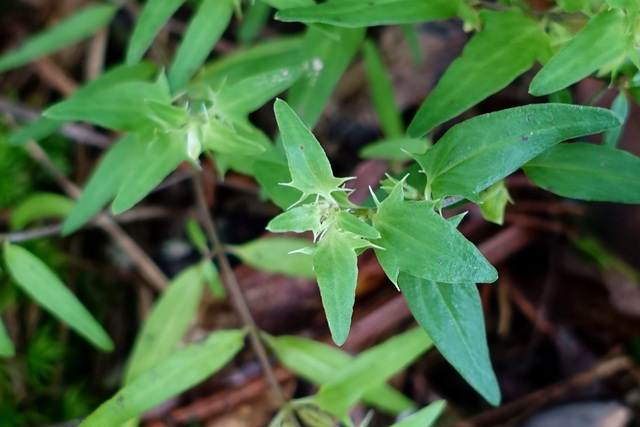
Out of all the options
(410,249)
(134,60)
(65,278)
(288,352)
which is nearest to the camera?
(410,249)

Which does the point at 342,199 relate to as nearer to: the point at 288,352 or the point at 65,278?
the point at 288,352

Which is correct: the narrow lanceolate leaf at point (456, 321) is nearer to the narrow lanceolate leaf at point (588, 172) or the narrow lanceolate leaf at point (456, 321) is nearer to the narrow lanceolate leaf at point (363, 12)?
the narrow lanceolate leaf at point (588, 172)

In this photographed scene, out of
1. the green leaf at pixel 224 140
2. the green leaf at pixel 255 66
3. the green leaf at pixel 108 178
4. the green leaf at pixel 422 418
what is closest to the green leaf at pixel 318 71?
the green leaf at pixel 255 66

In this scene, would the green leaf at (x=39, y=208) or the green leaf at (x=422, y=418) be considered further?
the green leaf at (x=39, y=208)

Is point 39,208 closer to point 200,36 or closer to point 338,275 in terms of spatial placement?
point 200,36

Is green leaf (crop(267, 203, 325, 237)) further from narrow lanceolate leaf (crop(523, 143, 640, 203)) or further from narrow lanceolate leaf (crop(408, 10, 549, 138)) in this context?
narrow lanceolate leaf (crop(523, 143, 640, 203))

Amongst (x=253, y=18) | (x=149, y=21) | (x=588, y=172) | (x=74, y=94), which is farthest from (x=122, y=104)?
(x=588, y=172)

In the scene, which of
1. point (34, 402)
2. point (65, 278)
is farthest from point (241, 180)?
point (34, 402)
